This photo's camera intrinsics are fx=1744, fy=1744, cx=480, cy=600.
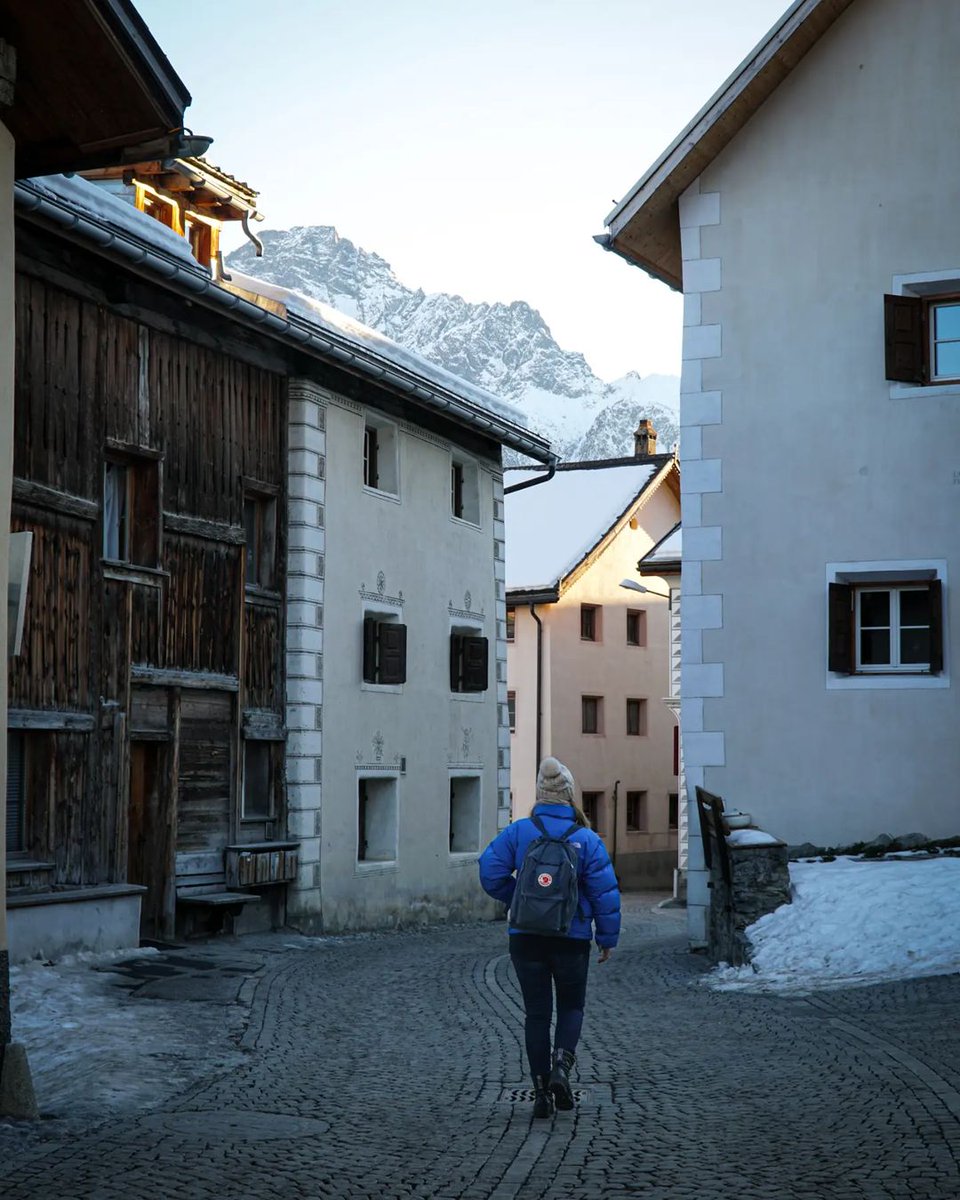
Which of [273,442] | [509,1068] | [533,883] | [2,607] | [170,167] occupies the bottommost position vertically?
[509,1068]

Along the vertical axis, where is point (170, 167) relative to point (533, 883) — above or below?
above

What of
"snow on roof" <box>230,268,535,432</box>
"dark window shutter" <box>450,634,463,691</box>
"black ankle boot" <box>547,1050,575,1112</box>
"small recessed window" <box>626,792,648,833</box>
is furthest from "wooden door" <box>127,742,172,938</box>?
"small recessed window" <box>626,792,648,833</box>

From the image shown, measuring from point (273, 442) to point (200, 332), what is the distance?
2.11m

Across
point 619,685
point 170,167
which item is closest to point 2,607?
point 170,167

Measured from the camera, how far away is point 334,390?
23062mm

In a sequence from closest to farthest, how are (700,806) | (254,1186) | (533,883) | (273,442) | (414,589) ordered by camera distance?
(254,1186) → (533,883) → (700,806) → (273,442) → (414,589)

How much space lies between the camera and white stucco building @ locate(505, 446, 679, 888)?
42.4 metres

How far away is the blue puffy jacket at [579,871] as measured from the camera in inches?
348

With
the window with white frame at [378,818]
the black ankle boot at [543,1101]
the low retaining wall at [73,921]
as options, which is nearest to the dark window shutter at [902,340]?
the low retaining wall at [73,921]

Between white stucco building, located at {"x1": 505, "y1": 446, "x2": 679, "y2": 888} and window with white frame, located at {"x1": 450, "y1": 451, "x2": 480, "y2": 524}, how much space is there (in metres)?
13.8

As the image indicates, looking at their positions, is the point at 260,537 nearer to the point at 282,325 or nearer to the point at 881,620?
the point at 282,325

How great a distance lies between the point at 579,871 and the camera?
8.88 metres

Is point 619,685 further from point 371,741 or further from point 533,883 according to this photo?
point 533,883

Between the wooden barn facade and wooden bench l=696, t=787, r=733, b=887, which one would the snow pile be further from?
the wooden barn facade
